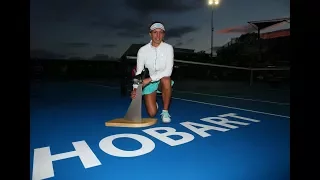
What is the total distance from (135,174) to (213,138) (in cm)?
115

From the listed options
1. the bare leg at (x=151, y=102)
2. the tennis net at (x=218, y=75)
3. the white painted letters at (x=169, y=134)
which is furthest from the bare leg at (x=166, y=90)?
the tennis net at (x=218, y=75)

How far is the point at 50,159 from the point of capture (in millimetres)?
2098

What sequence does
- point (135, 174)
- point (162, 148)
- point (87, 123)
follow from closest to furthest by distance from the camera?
point (135, 174), point (162, 148), point (87, 123)

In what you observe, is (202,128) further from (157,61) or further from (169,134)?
(157,61)

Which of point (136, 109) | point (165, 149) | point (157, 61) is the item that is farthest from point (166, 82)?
point (165, 149)

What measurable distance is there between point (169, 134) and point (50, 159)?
1247mm

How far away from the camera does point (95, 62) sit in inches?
770

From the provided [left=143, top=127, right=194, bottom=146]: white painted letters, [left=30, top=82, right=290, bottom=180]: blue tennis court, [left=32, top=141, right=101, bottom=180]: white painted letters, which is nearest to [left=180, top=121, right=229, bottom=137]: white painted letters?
[left=30, top=82, right=290, bottom=180]: blue tennis court

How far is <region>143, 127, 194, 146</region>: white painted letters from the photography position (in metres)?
2.57

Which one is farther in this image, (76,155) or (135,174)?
(76,155)

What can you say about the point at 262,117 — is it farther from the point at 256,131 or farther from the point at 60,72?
the point at 60,72

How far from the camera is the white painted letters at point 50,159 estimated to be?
184 centimetres
